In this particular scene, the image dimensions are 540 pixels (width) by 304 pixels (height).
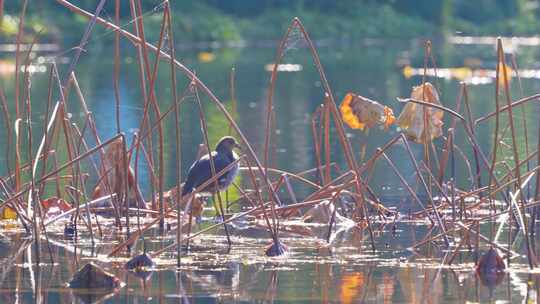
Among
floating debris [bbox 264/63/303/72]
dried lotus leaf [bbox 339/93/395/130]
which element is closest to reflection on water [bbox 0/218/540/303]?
dried lotus leaf [bbox 339/93/395/130]

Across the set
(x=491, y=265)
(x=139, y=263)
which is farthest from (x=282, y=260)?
(x=491, y=265)

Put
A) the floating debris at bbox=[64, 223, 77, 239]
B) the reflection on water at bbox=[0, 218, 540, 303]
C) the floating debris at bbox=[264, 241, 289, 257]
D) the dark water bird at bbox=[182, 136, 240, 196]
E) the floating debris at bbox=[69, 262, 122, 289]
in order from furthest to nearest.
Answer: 1. the dark water bird at bbox=[182, 136, 240, 196]
2. the floating debris at bbox=[64, 223, 77, 239]
3. the floating debris at bbox=[264, 241, 289, 257]
4. the floating debris at bbox=[69, 262, 122, 289]
5. the reflection on water at bbox=[0, 218, 540, 303]

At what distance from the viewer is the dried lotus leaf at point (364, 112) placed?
882 centimetres

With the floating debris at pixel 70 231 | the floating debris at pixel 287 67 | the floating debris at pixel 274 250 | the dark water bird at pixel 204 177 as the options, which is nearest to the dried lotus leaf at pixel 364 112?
the dark water bird at pixel 204 177

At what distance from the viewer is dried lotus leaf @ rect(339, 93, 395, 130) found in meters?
8.82

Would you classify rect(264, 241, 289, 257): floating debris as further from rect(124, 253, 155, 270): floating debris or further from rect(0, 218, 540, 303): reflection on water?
rect(124, 253, 155, 270): floating debris

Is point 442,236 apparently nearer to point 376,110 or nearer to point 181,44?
point 376,110

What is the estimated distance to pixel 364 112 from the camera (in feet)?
29.1

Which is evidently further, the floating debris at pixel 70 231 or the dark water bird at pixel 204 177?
the dark water bird at pixel 204 177

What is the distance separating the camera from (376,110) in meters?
8.84

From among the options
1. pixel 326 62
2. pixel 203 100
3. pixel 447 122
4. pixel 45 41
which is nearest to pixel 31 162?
pixel 447 122

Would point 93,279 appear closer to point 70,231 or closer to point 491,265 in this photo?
point 70,231

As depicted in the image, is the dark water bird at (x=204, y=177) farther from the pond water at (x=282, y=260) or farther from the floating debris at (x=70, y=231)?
the floating debris at (x=70, y=231)

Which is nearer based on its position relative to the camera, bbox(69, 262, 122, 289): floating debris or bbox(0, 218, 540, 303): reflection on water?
bbox(0, 218, 540, 303): reflection on water
